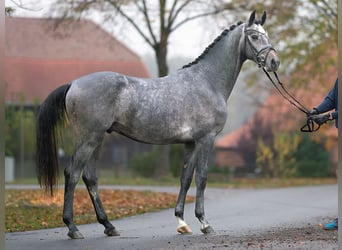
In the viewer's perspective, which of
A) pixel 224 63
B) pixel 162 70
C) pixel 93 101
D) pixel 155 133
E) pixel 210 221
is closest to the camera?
pixel 93 101

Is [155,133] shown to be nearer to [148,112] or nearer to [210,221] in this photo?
[148,112]

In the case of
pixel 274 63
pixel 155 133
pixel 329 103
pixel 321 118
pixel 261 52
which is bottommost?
pixel 155 133

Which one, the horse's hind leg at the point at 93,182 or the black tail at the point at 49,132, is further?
the horse's hind leg at the point at 93,182

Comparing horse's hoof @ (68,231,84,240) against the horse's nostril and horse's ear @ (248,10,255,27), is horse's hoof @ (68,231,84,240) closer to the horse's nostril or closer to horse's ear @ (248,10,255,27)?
the horse's nostril

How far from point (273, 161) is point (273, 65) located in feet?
86.7

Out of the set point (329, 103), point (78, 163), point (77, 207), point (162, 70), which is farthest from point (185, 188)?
point (162, 70)

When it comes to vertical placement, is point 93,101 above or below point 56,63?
below

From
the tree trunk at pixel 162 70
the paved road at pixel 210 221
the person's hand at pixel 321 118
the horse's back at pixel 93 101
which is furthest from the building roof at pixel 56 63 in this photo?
A: the person's hand at pixel 321 118

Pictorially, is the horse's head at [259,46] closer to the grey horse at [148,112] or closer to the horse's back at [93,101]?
the grey horse at [148,112]

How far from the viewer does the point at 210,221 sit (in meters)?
13.1

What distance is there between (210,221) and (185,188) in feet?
8.91

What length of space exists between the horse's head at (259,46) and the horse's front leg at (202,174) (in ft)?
4.38

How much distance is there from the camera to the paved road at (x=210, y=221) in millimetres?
9492

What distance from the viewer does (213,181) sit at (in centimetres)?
3116
